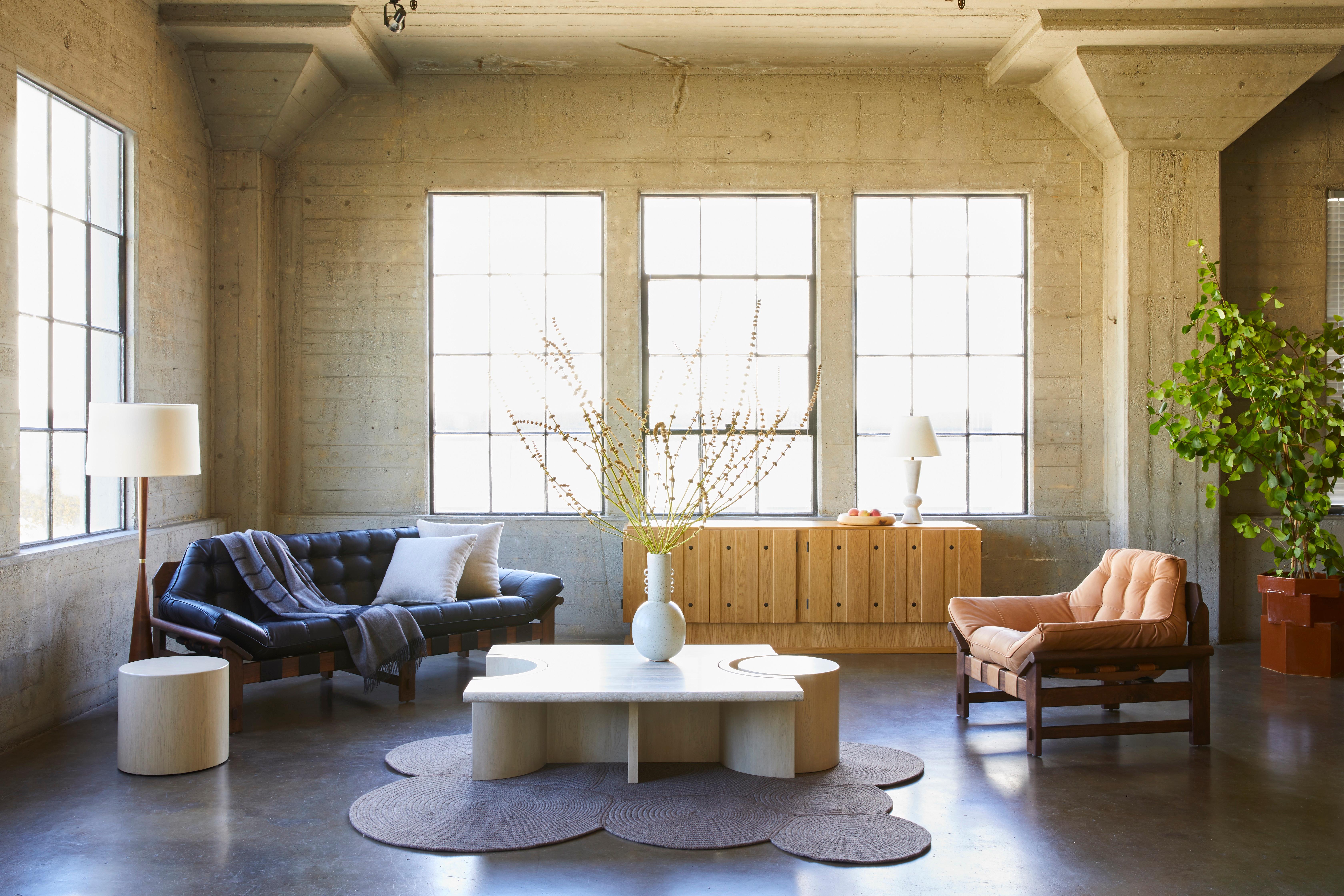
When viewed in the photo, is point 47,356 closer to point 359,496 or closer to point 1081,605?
point 359,496

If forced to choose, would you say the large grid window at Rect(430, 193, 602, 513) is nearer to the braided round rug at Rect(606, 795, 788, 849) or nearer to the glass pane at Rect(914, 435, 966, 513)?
the glass pane at Rect(914, 435, 966, 513)

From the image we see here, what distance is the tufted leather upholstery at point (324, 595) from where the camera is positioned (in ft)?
17.3

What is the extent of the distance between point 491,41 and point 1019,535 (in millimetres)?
5121

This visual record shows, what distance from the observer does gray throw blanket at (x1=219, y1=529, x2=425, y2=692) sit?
18.2 ft

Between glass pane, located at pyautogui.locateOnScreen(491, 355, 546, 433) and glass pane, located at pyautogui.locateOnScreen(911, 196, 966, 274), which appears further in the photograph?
glass pane, located at pyautogui.locateOnScreen(911, 196, 966, 274)

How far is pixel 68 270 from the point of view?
5703 millimetres

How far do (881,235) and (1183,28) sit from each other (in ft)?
7.60

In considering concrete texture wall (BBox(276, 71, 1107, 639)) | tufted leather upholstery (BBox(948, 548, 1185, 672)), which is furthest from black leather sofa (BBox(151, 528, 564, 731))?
tufted leather upholstery (BBox(948, 548, 1185, 672))

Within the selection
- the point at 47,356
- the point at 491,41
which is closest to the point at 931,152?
the point at 491,41

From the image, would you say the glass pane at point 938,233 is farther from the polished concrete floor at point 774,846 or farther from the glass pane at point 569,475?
the polished concrete floor at point 774,846

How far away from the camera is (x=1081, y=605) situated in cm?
569

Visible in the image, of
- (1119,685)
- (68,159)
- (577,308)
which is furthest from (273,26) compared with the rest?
(1119,685)

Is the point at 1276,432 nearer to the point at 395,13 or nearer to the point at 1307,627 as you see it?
the point at 1307,627

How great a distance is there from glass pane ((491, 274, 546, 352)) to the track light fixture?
1902mm
